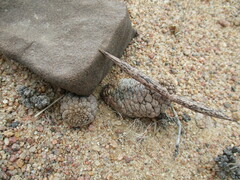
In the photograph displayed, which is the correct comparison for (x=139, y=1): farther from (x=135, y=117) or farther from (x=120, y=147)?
(x=120, y=147)

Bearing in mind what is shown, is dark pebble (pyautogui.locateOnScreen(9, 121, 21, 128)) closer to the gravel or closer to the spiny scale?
the spiny scale

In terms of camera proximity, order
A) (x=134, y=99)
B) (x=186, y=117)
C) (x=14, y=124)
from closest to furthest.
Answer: (x=14, y=124) → (x=134, y=99) → (x=186, y=117)

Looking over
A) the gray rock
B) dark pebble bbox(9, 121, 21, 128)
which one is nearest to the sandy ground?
dark pebble bbox(9, 121, 21, 128)

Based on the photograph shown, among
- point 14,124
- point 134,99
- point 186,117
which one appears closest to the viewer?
point 14,124

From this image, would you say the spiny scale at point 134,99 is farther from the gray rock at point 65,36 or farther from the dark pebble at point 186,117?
the dark pebble at point 186,117

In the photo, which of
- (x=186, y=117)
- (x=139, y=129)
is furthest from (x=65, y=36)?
(x=186, y=117)

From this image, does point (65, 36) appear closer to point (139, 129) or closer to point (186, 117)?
point (139, 129)

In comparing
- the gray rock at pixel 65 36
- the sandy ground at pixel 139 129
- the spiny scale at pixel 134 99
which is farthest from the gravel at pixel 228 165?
the gray rock at pixel 65 36
